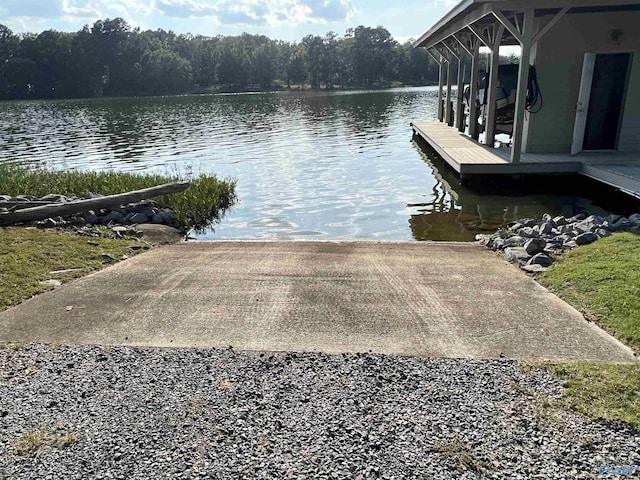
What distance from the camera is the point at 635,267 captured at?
4750 mm

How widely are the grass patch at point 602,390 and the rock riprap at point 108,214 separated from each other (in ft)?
23.9

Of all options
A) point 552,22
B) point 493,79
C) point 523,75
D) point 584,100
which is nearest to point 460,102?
point 493,79

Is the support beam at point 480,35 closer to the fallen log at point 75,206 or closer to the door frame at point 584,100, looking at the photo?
the door frame at point 584,100

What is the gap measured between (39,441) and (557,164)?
414 inches

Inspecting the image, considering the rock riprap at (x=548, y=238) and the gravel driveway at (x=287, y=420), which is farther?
the rock riprap at (x=548, y=238)

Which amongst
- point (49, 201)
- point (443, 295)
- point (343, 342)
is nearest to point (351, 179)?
point (49, 201)

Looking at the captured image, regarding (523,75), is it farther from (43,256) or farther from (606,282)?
(43,256)

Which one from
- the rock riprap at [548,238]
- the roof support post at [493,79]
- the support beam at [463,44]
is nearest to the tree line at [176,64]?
the support beam at [463,44]

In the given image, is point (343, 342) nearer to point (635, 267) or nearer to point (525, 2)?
point (635, 267)

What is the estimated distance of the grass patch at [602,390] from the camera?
2604mm

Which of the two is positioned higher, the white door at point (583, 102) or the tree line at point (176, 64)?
the tree line at point (176, 64)

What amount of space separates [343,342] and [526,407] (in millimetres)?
1320

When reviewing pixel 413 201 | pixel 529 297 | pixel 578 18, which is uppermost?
pixel 578 18

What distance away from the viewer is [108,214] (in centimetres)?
848
